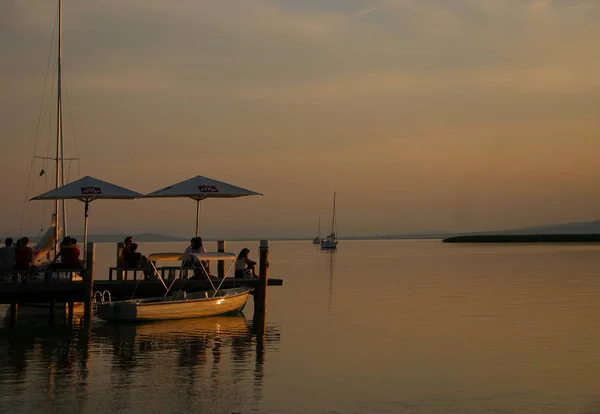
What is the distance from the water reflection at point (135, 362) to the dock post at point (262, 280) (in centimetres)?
72

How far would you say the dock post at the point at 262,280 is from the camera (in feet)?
97.6

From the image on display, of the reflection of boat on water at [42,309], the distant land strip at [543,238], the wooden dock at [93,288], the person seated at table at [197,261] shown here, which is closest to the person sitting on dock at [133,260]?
the wooden dock at [93,288]

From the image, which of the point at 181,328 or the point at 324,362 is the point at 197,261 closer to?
the point at 181,328

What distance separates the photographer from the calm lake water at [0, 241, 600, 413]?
16.8m

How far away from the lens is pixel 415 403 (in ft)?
55.9

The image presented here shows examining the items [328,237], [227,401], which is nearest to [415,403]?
[227,401]

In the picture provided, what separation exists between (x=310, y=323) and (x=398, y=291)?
16761mm

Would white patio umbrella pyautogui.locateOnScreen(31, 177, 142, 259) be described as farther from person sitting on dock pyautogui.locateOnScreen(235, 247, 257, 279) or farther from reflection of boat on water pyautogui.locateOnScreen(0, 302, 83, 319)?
person sitting on dock pyautogui.locateOnScreen(235, 247, 257, 279)

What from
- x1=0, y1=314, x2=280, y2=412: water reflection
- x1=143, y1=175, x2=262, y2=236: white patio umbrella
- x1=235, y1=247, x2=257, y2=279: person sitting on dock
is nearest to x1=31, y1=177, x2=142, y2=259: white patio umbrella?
x1=143, y1=175, x2=262, y2=236: white patio umbrella

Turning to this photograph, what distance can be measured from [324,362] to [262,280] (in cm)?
867

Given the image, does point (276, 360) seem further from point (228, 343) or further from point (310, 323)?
point (310, 323)

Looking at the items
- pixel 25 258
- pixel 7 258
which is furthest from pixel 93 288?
pixel 7 258

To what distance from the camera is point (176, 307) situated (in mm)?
28156

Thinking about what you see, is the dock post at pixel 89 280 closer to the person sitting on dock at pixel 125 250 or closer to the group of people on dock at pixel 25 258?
the group of people on dock at pixel 25 258
